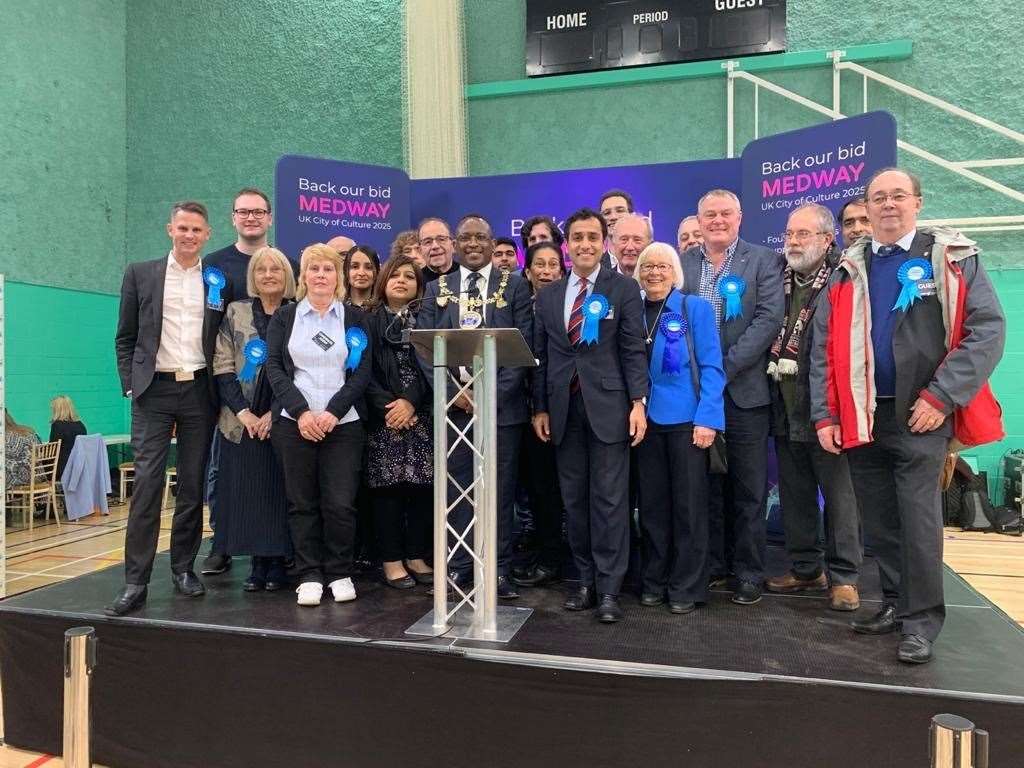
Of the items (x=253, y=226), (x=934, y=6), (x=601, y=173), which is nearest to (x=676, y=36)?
(x=934, y=6)

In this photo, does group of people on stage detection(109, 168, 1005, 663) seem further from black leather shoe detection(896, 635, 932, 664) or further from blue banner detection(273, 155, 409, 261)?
blue banner detection(273, 155, 409, 261)

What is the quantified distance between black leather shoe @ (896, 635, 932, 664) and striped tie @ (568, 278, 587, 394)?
132 centimetres

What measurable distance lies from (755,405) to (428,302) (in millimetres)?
1386

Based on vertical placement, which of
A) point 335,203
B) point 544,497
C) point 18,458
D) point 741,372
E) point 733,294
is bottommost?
point 18,458

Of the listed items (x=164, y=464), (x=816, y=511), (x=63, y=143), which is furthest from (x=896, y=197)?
(x=63, y=143)

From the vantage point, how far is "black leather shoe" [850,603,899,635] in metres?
2.39

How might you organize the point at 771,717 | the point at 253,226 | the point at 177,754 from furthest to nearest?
1. the point at 253,226
2. the point at 177,754
3. the point at 771,717

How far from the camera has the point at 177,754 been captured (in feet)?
7.80

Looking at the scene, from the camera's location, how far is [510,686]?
211 centimetres

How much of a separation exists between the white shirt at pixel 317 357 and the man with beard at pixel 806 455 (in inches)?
67.5

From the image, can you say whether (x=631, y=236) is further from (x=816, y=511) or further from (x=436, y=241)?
(x=816, y=511)

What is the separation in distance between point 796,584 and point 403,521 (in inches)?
65.2

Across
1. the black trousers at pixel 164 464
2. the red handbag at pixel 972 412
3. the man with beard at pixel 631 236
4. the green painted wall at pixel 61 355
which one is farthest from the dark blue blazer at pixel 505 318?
the green painted wall at pixel 61 355

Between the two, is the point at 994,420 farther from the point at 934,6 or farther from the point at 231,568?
the point at 934,6
